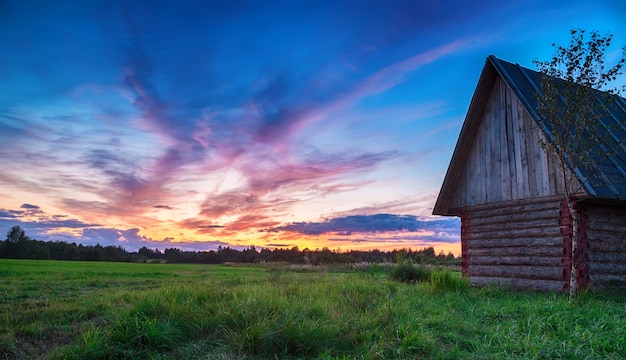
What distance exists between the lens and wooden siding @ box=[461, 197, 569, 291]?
1270 centimetres

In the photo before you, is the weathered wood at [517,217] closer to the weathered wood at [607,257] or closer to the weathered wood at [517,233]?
the weathered wood at [517,233]

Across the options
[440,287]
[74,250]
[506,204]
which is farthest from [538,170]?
[74,250]

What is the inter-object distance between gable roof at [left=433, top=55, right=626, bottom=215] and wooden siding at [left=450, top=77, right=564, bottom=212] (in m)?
0.23

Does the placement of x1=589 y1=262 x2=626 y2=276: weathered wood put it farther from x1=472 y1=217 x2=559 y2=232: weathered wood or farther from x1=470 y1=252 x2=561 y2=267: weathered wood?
x1=472 y1=217 x2=559 y2=232: weathered wood

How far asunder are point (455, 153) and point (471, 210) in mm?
2195

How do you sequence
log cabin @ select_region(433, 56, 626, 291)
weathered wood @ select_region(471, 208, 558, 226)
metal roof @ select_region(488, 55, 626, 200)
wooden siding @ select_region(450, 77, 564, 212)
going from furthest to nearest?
1. wooden siding @ select_region(450, 77, 564, 212)
2. weathered wood @ select_region(471, 208, 558, 226)
3. log cabin @ select_region(433, 56, 626, 291)
4. metal roof @ select_region(488, 55, 626, 200)

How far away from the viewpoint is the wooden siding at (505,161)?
13.2 meters

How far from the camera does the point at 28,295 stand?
499 inches

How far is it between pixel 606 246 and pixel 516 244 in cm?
241

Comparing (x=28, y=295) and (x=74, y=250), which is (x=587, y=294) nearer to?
(x=28, y=295)

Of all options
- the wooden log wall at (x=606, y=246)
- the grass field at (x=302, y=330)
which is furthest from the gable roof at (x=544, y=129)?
the grass field at (x=302, y=330)

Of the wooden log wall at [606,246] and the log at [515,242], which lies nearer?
the wooden log wall at [606,246]

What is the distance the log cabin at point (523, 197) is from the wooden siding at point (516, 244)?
0.03m

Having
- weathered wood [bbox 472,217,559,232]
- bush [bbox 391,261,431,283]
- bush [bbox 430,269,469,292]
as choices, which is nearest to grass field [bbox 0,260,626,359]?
bush [bbox 430,269,469,292]
